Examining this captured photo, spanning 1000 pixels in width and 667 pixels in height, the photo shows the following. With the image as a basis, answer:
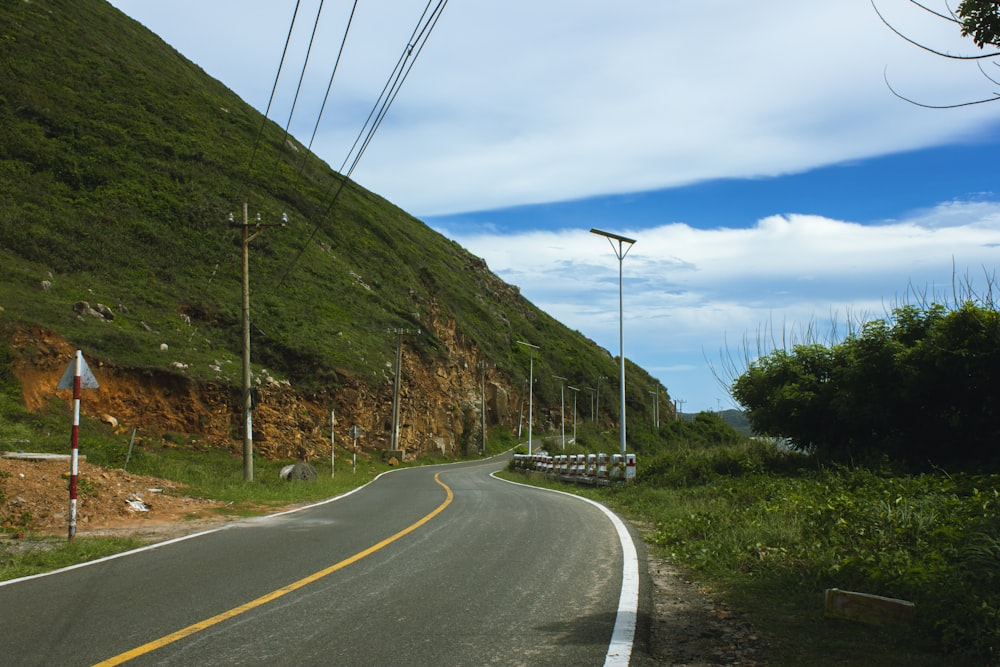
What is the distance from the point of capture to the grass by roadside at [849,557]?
15.7ft

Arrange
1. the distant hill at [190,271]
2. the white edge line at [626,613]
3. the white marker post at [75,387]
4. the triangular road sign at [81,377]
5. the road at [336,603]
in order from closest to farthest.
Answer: the white edge line at [626,613] < the road at [336,603] < the white marker post at [75,387] < the triangular road sign at [81,377] < the distant hill at [190,271]

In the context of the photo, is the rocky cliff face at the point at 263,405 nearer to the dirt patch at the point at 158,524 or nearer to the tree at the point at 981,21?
the dirt patch at the point at 158,524

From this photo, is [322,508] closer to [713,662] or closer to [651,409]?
[713,662]

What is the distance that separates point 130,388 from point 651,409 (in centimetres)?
9188

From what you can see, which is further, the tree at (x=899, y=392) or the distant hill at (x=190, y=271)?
the distant hill at (x=190, y=271)

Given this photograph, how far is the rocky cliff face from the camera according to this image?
28.3 meters

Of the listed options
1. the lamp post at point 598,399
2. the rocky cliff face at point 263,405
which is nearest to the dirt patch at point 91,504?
the rocky cliff face at point 263,405

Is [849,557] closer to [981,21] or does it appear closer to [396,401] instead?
[981,21]

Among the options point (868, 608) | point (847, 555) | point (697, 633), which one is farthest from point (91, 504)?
point (868, 608)

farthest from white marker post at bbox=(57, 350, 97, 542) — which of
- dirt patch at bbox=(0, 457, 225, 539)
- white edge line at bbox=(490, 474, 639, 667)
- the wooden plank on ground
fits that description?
the wooden plank on ground

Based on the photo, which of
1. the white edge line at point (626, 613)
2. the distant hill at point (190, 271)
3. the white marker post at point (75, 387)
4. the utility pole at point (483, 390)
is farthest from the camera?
the utility pole at point (483, 390)

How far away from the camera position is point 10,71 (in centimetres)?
5431

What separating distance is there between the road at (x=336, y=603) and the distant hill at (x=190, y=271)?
11075 mm

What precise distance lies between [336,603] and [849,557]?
15.3 feet
